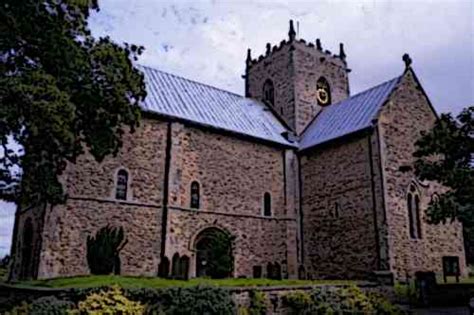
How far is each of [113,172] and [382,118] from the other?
42.6ft

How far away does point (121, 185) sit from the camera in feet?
63.4

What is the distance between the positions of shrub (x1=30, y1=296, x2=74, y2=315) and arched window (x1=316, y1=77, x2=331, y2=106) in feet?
75.3

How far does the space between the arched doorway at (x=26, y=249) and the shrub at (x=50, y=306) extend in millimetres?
8473

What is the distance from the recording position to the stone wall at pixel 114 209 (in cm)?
1714

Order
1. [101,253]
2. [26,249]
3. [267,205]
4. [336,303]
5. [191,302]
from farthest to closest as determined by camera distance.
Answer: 1. [267,205]
2. [26,249]
3. [101,253]
4. [336,303]
5. [191,302]

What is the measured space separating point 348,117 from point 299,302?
1340cm

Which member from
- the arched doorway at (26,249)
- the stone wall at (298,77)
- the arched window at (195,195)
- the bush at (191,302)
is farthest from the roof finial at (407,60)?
the arched doorway at (26,249)

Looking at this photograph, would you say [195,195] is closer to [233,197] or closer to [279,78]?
[233,197]

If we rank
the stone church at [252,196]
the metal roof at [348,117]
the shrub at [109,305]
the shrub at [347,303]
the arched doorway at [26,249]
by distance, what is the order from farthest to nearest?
the metal roof at [348,117] → the arched doorway at [26,249] → the stone church at [252,196] → the shrub at [347,303] → the shrub at [109,305]

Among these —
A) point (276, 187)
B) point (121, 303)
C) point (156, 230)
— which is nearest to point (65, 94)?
point (121, 303)

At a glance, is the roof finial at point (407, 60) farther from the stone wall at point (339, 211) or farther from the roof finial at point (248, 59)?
the roof finial at point (248, 59)

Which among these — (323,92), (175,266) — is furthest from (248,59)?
(175,266)

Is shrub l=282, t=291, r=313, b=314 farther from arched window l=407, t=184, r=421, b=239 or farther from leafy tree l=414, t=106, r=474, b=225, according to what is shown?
arched window l=407, t=184, r=421, b=239

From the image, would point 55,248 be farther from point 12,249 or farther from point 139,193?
point 12,249
